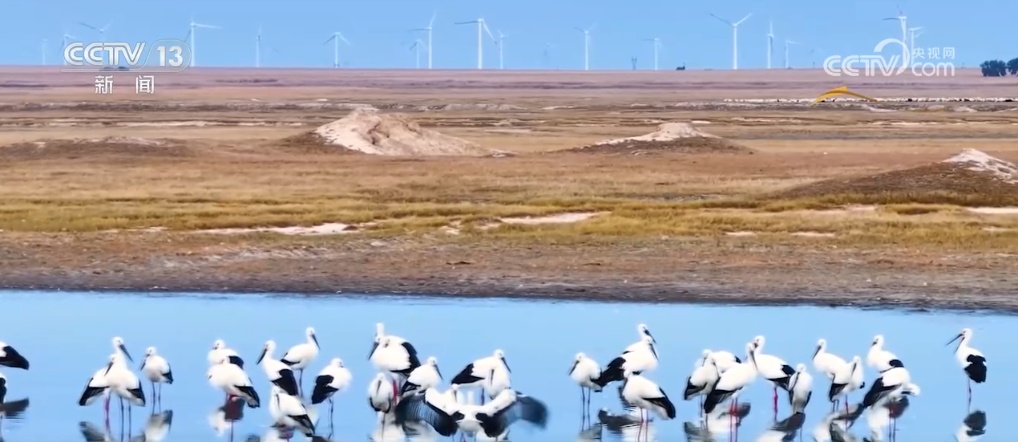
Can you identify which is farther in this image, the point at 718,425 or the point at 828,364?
the point at 828,364

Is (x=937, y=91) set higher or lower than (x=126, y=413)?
higher

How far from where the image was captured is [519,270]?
2361 cm

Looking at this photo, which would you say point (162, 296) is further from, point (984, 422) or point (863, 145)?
point (863, 145)

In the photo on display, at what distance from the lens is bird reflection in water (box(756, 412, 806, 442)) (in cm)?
1301

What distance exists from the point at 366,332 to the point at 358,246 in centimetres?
741

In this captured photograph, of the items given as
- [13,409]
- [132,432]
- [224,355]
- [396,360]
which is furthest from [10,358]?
[396,360]

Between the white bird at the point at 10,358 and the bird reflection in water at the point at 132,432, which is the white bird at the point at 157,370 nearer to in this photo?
the bird reflection in water at the point at 132,432

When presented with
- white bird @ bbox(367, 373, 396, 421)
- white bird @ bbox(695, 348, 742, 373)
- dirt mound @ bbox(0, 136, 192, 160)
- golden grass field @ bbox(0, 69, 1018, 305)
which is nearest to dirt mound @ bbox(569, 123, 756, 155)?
golden grass field @ bbox(0, 69, 1018, 305)

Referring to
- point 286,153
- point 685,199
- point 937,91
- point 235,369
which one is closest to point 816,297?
point 235,369

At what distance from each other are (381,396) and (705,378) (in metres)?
2.70

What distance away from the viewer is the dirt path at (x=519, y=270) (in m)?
21.8

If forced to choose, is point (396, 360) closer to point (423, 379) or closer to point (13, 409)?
point (423, 379)

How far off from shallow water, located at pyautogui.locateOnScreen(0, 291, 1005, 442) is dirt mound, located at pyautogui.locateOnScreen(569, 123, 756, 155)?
28943 millimetres

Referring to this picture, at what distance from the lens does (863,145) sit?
207 ft
